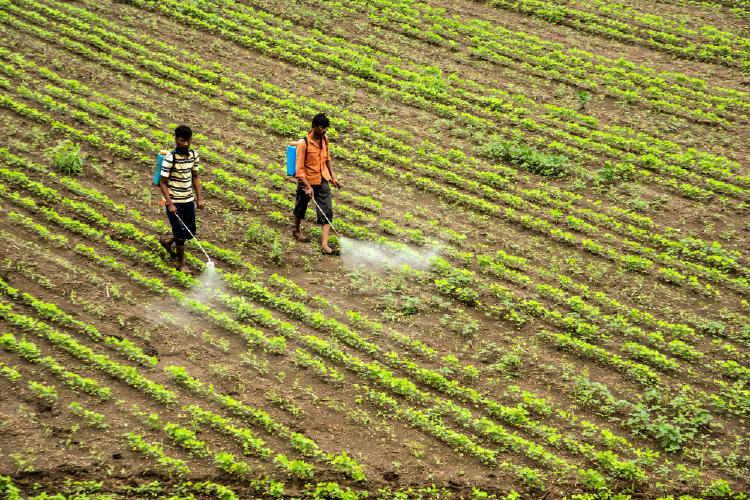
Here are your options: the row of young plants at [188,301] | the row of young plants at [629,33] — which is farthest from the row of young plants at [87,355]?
the row of young plants at [629,33]

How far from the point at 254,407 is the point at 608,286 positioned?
18.7ft

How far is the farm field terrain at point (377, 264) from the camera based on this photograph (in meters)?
7.02

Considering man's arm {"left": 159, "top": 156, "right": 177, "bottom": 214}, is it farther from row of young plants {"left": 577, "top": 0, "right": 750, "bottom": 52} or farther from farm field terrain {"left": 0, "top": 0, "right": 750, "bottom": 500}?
row of young plants {"left": 577, "top": 0, "right": 750, "bottom": 52}

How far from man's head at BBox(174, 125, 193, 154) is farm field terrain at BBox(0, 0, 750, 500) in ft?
5.46

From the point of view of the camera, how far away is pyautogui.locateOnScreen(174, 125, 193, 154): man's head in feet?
27.2

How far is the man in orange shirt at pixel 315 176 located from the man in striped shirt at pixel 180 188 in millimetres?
1571

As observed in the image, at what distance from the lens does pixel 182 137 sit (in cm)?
838

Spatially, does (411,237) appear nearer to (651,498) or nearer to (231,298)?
(231,298)

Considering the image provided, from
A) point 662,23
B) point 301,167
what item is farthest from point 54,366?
point 662,23

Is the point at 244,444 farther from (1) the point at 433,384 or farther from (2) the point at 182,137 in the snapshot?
(2) the point at 182,137

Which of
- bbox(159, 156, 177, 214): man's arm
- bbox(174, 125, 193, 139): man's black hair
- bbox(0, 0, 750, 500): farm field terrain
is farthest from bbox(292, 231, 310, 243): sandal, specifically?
bbox(174, 125, 193, 139): man's black hair

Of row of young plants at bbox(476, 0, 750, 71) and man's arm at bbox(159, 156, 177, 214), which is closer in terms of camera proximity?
man's arm at bbox(159, 156, 177, 214)

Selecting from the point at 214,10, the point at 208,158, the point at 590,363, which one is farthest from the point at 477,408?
the point at 214,10

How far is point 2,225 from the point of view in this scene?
9.29 metres
